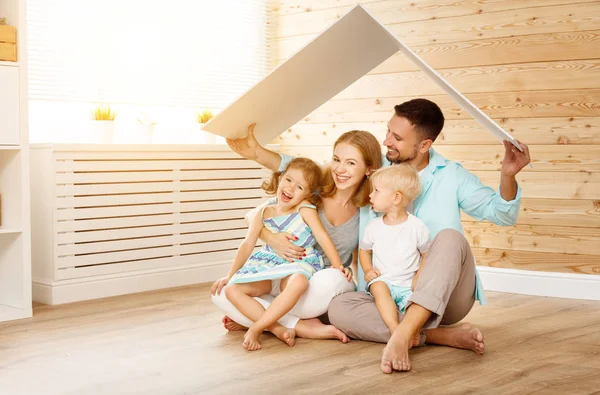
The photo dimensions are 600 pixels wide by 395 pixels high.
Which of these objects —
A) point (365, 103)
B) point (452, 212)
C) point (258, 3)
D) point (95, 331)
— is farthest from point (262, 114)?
point (258, 3)

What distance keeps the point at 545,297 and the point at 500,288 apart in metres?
0.22

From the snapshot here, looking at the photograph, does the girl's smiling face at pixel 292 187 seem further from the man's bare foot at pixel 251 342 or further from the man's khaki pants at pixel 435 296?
the man's bare foot at pixel 251 342

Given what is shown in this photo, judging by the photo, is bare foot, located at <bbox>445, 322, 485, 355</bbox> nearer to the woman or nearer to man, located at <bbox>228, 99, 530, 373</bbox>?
man, located at <bbox>228, 99, 530, 373</bbox>

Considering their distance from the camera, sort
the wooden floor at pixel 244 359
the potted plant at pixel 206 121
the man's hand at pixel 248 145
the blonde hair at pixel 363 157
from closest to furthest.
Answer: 1. the wooden floor at pixel 244 359
2. the blonde hair at pixel 363 157
3. the man's hand at pixel 248 145
4. the potted plant at pixel 206 121

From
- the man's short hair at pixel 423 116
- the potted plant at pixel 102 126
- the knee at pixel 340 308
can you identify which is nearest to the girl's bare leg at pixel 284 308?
the knee at pixel 340 308

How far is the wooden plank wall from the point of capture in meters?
3.52

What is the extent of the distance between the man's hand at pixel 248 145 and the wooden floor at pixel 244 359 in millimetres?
613

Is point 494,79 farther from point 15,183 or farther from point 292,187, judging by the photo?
point 15,183

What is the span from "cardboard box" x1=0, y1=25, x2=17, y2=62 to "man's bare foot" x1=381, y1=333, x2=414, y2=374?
169 cm

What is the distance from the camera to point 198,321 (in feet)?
9.62

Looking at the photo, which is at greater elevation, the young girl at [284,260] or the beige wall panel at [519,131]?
the beige wall panel at [519,131]

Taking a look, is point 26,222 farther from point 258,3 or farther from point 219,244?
point 258,3

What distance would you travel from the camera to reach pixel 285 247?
271cm

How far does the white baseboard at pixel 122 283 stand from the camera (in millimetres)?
3307
